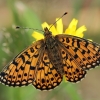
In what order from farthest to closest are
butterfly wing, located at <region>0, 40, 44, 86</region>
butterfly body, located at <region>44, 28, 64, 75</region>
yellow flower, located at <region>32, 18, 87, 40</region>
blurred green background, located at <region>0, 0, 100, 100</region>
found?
1. blurred green background, located at <region>0, 0, 100, 100</region>
2. yellow flower, located at <region>32, 18, 87, 40</region>
3. butterfly body, located at <region>44, 28, 64, 75</region>
4. butterfly wing, located at <region>0, 40, 44, 86</region>

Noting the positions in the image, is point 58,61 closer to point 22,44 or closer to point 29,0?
point 22,44

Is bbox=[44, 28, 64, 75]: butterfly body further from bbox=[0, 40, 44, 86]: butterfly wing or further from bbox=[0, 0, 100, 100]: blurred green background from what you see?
bbox=[0, 0, 100, 100]: blurred green background

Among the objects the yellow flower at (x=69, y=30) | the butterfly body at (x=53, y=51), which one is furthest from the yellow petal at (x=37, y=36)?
the butterfly body at (x=53, y=51)

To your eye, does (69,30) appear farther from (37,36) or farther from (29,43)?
(29,43)

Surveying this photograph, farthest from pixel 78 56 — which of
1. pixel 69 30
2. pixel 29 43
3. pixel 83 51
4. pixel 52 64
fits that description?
pixel 29 43

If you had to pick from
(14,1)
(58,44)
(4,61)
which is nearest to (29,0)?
(14,1)

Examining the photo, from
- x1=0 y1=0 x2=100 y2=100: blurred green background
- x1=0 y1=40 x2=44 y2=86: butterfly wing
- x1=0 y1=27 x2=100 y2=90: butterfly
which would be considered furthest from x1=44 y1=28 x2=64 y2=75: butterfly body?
x1=0 y1=0 x2=100 y2=100: blurred green background

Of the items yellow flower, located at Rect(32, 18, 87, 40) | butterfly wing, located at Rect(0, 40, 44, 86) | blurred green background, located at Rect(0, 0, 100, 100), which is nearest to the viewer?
butterfly wing, located at Rect(0, 40, 44, 86)

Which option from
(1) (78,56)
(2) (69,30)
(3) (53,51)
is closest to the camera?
(1) (78,56)
